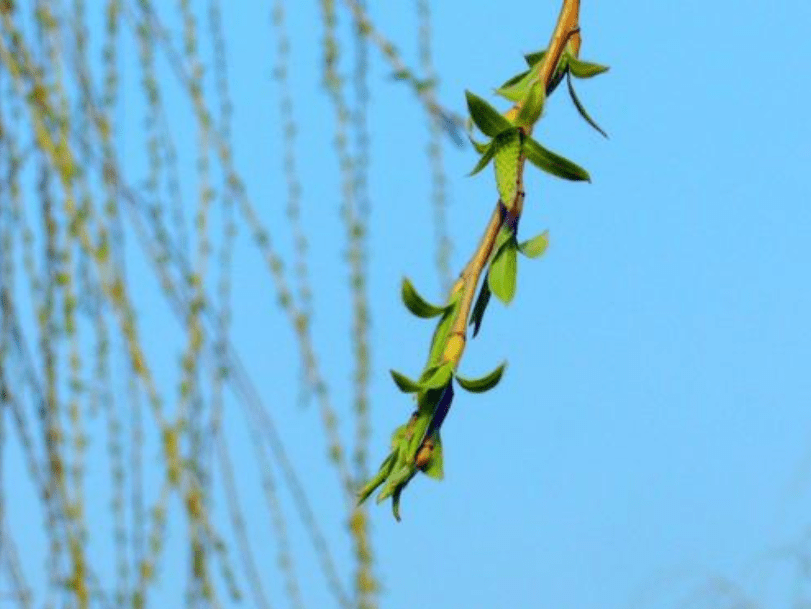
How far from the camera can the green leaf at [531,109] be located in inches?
22.9

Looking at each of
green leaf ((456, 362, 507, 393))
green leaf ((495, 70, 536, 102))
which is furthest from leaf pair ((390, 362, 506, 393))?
green leaf ((495, 70, 536, 102))

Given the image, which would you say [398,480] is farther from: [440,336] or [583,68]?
[583,68]

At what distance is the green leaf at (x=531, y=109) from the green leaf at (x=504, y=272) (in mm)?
39

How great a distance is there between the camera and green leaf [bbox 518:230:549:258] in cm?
58

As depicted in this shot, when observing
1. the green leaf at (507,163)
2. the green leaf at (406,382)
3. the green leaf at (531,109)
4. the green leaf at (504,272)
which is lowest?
the green leaf at (406,382)

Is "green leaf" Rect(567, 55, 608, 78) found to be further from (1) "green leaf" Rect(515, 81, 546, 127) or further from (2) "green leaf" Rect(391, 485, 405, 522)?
(2) "green leaf" Rect(391, 485, 405, 522)

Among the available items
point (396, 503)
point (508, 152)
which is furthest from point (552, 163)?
point (396, 503)

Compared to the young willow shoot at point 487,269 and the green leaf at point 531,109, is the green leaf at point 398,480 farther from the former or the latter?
the green leaf at point 531,109

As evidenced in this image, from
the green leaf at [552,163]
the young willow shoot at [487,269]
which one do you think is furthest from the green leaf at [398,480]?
the green leaf at [552,163]

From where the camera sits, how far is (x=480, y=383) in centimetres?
55

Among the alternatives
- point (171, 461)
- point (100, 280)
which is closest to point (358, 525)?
point (171, 461)

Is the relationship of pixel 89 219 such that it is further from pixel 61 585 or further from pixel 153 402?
pixel 61 585

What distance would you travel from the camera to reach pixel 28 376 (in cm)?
137

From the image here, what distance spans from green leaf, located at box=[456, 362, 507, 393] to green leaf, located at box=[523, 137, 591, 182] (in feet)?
0.23
